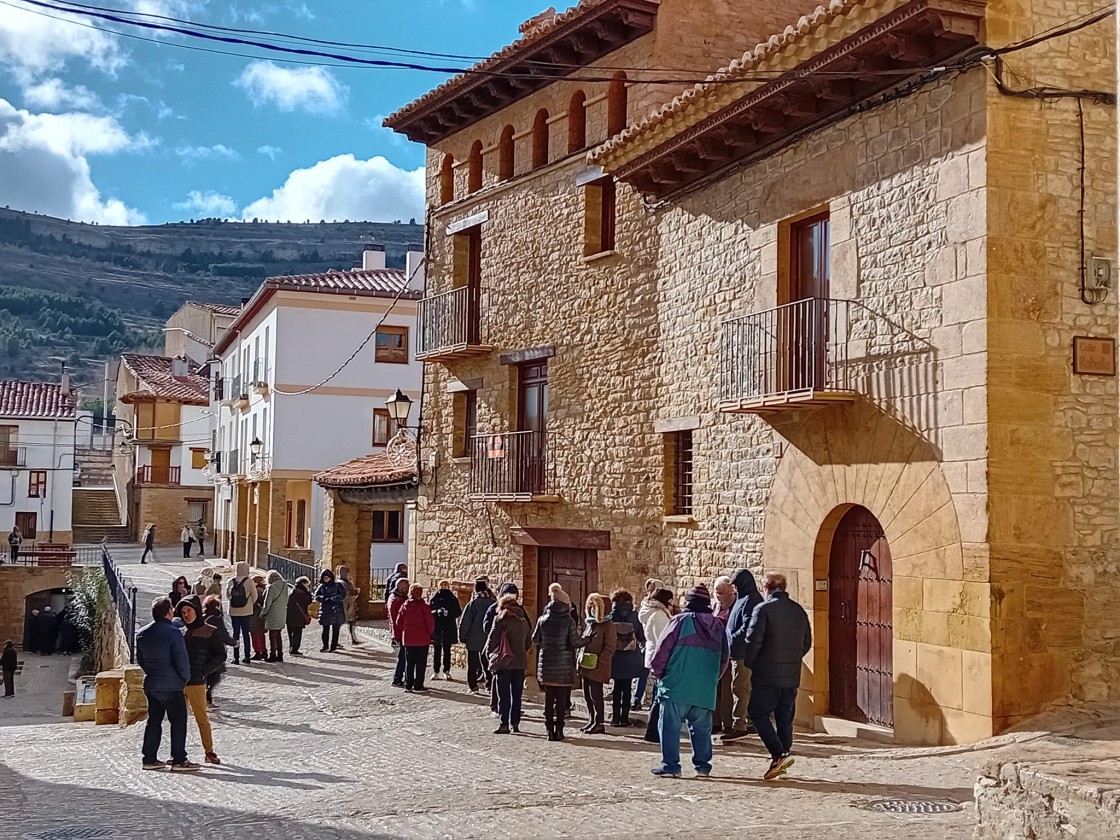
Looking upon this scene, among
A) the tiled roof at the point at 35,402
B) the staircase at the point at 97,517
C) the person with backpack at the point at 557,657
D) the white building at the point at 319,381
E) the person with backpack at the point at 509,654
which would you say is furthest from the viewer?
the staircase at the point at 97,517

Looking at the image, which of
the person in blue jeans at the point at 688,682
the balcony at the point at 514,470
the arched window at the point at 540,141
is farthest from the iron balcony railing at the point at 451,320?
the person in blue jeans at the point at 688,682

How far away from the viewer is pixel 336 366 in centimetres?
3422

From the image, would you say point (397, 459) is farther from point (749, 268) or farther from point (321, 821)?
point (321, 821)

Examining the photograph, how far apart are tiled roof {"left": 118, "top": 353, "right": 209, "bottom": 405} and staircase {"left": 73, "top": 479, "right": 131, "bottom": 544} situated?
521 centimetres

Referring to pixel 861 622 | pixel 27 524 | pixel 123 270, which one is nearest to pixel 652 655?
pixel 861 622

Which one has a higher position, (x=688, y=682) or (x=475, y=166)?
(x=475, y=166)

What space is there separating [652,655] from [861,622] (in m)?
2.97

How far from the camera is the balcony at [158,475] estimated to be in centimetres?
5328

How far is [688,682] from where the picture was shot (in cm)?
953

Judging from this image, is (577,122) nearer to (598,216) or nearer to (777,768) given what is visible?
(598,216)

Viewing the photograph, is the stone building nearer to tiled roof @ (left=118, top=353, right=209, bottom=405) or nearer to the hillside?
tiled roof @ (left=118, top=353, right=209, bottom=405)

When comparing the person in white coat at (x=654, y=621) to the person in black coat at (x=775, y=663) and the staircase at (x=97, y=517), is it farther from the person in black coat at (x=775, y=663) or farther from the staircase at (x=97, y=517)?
the staircase at (x=97, y=517)

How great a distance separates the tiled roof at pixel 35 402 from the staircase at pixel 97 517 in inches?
237

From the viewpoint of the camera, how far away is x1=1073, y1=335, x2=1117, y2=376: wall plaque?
34.5 feet
